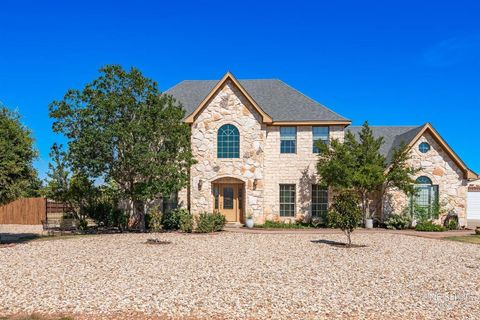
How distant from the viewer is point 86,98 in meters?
20.1

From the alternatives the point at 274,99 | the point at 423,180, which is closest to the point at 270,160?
the point at 274,99

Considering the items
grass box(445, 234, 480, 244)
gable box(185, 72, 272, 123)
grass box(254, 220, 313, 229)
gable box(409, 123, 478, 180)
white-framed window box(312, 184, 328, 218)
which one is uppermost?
gable box(185, 72, 272, 123)

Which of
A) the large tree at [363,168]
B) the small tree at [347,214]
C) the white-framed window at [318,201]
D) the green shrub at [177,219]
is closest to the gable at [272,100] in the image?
the large tree at [363,168]

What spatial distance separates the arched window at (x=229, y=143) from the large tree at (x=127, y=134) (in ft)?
12.9

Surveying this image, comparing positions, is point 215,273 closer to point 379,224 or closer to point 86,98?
point 86,98

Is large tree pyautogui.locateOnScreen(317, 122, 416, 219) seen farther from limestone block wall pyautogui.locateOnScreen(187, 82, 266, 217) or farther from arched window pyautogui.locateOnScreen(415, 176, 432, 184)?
limestone block wall pyautogui.locateOnScreen(187, 82, 266, 217)

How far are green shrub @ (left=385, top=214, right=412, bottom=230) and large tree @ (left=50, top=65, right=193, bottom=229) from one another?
1249 centimetres

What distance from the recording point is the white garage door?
1303 inches

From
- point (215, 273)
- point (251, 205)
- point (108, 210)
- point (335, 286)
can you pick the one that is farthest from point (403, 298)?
point (108, 210)

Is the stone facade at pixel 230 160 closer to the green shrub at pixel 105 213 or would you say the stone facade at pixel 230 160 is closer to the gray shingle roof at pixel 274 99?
the gray shingle roof at pixel 274 99

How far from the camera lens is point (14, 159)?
1656 cm

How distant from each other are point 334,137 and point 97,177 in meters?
13.9

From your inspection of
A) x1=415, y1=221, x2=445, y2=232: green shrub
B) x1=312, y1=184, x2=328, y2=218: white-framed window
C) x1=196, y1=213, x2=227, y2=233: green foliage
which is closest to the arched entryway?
x1=196, y1=213, x2=227, y2=233: green foliage

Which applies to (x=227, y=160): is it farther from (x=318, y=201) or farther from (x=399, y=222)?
(x=399, y=222)
